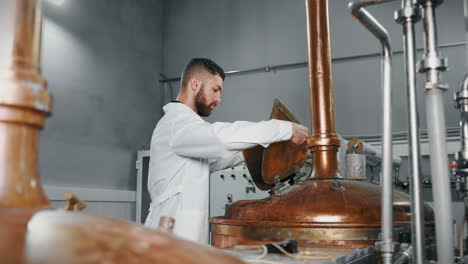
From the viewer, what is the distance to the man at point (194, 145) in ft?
5.32

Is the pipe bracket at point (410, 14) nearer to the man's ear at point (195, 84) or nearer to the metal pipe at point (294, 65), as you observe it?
the man's ear at point (195, 84)

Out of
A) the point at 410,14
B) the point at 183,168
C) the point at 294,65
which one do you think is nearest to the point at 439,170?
the point at 410,14

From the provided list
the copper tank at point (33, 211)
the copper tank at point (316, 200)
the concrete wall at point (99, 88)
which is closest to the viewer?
the copper tank at point (33, 211)

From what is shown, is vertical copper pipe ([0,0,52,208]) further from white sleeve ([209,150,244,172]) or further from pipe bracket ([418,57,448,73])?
white sleeve ([209,150,244,172])

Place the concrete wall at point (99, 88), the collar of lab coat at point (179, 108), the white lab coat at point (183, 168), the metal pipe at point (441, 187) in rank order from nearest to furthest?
1. the metal pipe at point (441, 187)
2. the white lab coat at point (183, 168)
3. the collar of lab coat at point (179, 108)
4. the concrete wall at point (99, 88)

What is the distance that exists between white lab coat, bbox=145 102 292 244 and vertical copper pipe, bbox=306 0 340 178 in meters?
0.34

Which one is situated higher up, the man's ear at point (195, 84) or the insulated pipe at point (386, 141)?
the man's ear at point (195, 84)

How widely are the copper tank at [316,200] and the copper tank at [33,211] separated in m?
0.87

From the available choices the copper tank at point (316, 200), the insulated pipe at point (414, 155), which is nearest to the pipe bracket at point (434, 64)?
the insulated pipe at point (414, 155)

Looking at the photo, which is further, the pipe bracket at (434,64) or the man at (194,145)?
the man at (194,145)

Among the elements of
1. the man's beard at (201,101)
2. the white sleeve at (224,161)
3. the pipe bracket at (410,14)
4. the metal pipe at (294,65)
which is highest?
the metal pipe at (294,65)

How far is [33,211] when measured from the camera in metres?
0.37

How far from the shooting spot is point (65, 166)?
3.02 m

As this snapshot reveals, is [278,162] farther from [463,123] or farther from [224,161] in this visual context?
[463,123]
